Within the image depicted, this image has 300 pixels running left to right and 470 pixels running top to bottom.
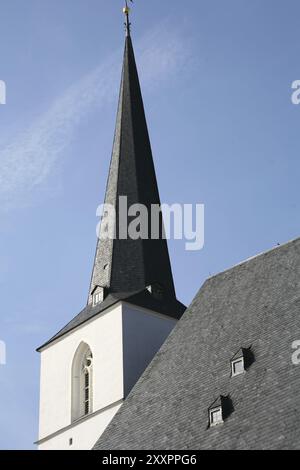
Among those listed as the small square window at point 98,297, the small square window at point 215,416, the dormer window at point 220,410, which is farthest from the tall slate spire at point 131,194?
the small square window at point 215,416

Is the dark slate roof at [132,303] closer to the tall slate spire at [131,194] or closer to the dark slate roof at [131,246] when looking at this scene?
the dark slate roof at [131,246]

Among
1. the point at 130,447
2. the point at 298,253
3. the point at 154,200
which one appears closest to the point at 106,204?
the point at 154,200

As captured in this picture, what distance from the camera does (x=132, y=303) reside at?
21.9m

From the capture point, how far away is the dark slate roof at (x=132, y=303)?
2206 centimetres

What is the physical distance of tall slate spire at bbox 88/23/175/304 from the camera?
23.4m

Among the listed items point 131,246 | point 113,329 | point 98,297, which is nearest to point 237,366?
point 113,329

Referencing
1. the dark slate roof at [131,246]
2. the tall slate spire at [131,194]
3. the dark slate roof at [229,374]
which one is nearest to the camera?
the dark slate roof at [229,374]

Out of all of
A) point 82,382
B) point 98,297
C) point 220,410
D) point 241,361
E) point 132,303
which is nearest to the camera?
point 220,410

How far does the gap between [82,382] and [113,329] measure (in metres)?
1.92

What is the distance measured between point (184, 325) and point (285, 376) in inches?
195

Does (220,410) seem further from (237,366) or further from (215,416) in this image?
(237,366)

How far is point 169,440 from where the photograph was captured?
49.4 ft

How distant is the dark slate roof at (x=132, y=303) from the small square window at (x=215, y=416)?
287 inches

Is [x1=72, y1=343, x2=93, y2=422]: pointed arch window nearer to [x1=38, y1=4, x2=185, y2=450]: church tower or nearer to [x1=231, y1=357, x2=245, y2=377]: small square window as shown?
[x1=38, y1=4, x2=185, y2=450]: church tower
